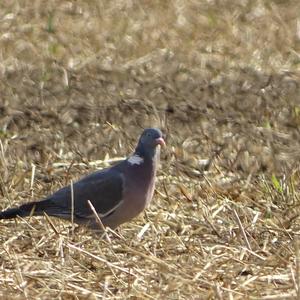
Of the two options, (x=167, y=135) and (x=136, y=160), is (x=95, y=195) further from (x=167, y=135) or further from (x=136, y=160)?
(x=167, y=135)

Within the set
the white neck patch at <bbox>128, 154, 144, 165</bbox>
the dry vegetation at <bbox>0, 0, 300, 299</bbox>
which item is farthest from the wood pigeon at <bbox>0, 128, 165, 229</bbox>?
the dry vegetation at <bbox>0, 0, 300, 299</bbox>

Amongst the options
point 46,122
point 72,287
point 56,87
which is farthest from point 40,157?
point 72,287

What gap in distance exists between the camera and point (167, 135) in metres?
9.07

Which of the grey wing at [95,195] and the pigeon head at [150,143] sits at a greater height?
the pigeon head at [150,143]

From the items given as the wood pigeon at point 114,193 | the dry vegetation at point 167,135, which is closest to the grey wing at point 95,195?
the wood pigeon at point 114,193

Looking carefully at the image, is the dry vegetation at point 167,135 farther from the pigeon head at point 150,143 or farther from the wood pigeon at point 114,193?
the pigeon head at point 150,143

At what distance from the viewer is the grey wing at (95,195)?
727 cm

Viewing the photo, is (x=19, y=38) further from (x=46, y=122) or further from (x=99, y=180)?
(x=99, y=180)

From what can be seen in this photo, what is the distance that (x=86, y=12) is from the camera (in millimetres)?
12883

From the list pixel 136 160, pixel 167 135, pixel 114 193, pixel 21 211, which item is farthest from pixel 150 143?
pixel 167 135

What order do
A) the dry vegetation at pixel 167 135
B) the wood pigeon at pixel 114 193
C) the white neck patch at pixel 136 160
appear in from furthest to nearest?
the white neck patch at pixel 136 160
the wood pigeon at pixel 114 193
the dry vegetation at pixel 167 135

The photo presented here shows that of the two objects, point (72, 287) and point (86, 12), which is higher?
point (72, 287)

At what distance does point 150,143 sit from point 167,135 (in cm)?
161

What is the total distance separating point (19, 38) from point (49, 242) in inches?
202
